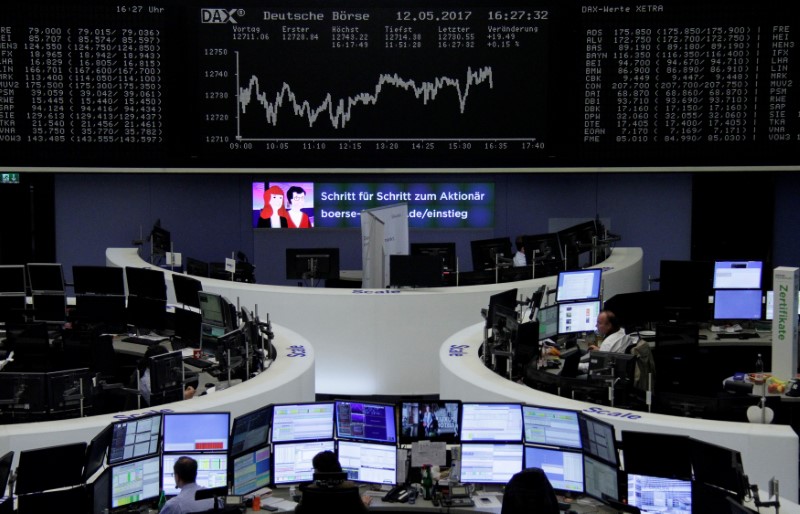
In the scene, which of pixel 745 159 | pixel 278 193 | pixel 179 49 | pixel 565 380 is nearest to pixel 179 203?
pixel 278 193

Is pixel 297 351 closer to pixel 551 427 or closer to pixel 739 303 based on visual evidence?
pixel 551 427

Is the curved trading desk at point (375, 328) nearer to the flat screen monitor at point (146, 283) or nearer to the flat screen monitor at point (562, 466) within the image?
the flat screen monitor at point (146, 283)

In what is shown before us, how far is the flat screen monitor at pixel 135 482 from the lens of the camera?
18.8 feet

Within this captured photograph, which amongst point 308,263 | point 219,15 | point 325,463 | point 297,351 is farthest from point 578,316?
point 219,15

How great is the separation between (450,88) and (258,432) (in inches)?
243

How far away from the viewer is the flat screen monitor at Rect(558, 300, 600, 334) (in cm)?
941

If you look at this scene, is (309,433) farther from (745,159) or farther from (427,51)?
(745,159)

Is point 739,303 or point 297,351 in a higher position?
point 739,303

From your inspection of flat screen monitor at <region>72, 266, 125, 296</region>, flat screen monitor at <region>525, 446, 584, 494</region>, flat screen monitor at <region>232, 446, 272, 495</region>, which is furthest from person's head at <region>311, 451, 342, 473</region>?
flat screen monitor at <region>72, 266, 125, 296</region>

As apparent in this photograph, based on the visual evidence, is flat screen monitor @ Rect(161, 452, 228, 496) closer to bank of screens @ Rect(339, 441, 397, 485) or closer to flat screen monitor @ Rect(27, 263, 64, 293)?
bank of screens @ Rect(339, 441, 397, 485)

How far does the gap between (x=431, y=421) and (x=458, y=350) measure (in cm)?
219

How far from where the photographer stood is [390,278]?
415 inches

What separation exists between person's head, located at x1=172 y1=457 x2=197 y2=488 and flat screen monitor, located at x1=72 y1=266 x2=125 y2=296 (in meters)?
5.31

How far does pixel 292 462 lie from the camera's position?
621 centimetres
